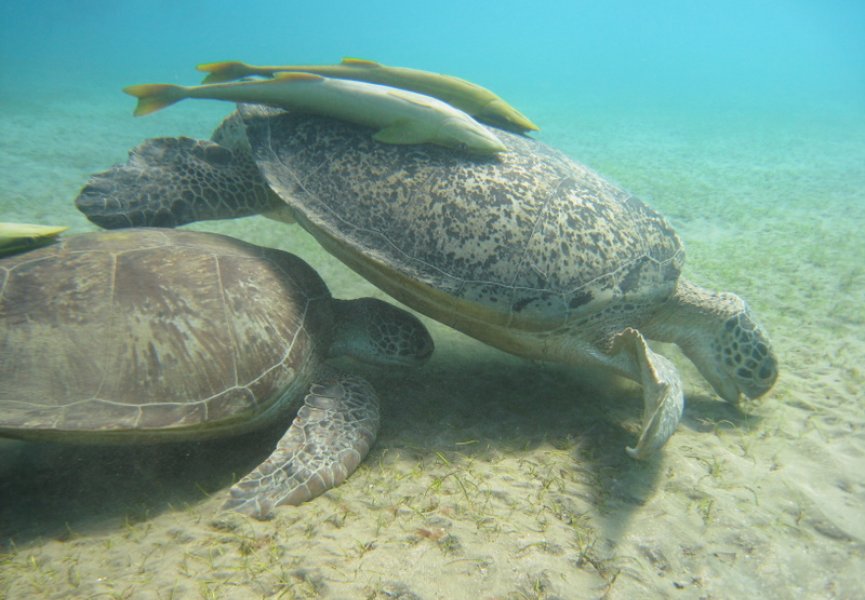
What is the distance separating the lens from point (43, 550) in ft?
6.88

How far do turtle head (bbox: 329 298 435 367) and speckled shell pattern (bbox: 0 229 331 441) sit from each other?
35cm

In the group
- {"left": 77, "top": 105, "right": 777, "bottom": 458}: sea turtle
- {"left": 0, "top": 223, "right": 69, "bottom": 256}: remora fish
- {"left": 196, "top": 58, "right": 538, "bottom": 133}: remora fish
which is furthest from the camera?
{"left": 196, "top": 58, "right": 538, "bottom": 133}: remora fish

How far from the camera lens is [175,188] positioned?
3.83 metres

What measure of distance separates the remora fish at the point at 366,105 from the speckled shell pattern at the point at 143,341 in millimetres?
1425

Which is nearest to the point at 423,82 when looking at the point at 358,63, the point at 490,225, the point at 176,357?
the point at 358,63

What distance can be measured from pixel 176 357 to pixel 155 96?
103 inches

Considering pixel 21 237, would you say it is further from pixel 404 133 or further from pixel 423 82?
pixel 423 82

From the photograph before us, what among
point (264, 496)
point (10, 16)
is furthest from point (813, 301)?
point (10, 16)

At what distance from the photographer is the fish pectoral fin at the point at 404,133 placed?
11.1 feet

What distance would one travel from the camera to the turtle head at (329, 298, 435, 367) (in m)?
3.35

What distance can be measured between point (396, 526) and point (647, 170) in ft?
41.0

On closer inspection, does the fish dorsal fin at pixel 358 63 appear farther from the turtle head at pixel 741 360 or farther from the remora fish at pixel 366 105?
the turtle head at pixel 741 360

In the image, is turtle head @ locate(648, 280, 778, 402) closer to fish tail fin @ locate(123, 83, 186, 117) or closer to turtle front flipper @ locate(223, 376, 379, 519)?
turtle front flipper @ locate(223, 376, 379, 519)

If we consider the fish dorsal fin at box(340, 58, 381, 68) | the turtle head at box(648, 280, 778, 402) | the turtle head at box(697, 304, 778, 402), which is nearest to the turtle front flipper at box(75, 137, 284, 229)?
the fish dorsal fin at box(340, 58, 381, 68)
